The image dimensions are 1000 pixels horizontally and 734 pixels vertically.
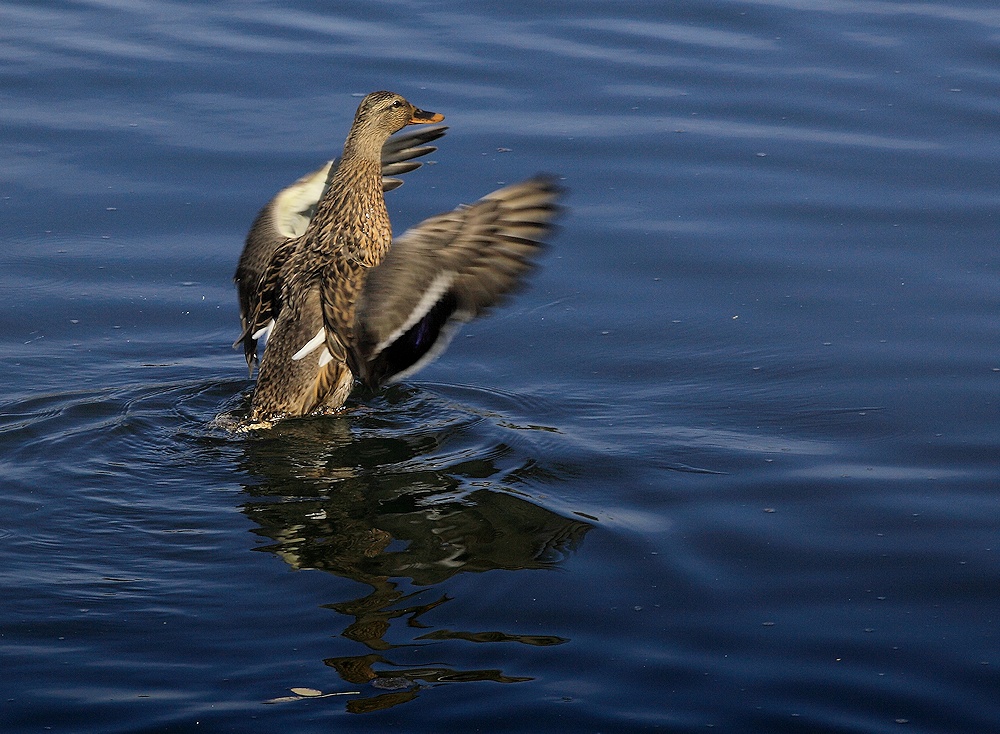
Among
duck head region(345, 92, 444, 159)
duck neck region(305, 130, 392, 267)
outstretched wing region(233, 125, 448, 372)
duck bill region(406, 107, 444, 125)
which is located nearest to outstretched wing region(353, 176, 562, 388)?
duck neck region(305, 130, 392, 267)

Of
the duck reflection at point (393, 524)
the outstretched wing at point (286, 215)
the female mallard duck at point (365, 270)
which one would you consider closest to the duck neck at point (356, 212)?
the female mallard duck at point (365, 270)

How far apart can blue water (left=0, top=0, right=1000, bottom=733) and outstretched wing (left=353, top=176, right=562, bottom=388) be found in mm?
548

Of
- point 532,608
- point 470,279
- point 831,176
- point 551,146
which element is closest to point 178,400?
point 470,279

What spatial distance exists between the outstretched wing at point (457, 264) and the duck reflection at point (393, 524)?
470mm

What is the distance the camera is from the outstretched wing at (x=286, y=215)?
712cm

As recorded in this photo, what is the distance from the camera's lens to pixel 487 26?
37.0 ft

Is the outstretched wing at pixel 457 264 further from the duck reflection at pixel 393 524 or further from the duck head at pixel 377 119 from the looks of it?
the duck head at pixel 377 119

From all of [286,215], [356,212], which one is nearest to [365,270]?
[356,212]

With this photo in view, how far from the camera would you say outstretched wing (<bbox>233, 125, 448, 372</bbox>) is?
23.3 feet

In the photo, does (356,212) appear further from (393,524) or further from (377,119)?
(393,524)

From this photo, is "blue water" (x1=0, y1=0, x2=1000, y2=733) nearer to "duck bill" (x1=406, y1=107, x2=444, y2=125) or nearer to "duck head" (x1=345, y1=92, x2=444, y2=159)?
"duck bill" (x1=406, y1=107, x2=444, y2=125)

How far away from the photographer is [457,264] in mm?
6031

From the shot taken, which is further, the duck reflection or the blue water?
the duck reflection

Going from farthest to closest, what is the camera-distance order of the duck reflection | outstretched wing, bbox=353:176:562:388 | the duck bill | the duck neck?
the duck bill, the duck neck, outstretched wing, bbox=353:176:562:388, the duck reflection
